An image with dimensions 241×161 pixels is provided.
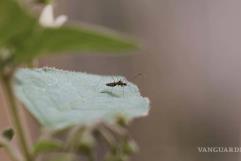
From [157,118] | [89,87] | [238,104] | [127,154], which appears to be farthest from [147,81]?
[127,154]

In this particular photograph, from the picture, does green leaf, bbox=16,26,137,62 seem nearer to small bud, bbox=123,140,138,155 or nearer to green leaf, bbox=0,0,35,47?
green leaf, bbox=0,0,35,47

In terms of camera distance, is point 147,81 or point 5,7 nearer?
point 5,7

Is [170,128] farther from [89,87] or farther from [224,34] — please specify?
[89,87]

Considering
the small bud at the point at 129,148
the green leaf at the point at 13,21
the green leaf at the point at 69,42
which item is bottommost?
the small bud at the point at 129,148

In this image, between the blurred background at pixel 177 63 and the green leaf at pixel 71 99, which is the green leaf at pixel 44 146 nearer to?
the green leaf at pixel 71 99

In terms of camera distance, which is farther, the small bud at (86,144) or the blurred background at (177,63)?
the blurred background at (177,63)

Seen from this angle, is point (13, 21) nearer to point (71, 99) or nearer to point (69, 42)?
point (69, 42)

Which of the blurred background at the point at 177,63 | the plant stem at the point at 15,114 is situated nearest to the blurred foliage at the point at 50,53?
the plant stem at the point at 15,114
